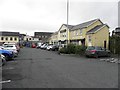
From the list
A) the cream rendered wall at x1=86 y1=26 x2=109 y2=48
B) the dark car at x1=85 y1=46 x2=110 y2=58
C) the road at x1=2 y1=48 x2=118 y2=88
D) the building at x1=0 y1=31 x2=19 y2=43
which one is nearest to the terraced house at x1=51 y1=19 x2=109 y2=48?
the cream rendered wall at x1=86 y1=26 x2=109 y2=48

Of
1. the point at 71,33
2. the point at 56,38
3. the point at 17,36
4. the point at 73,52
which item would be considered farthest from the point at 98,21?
the point at 17,36

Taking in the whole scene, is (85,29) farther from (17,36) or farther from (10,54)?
(17,36)

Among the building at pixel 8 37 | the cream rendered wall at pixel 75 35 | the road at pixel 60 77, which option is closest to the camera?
the road at pixel 60 77

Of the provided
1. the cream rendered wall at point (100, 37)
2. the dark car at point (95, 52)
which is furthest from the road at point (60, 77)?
the cream rendered wall at point (100, 37)

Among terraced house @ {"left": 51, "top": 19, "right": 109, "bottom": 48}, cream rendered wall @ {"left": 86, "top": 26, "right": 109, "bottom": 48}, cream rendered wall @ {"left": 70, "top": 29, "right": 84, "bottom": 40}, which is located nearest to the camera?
cream rendered wall @ {"left": 86, "top": 26, "right": 109, "bottom": 48}

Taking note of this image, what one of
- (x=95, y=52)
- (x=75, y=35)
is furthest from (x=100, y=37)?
(x=95, y=52)

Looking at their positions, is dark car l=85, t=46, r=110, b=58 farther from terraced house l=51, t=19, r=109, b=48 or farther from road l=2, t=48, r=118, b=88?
road l=2, t=48, r=118, b=88

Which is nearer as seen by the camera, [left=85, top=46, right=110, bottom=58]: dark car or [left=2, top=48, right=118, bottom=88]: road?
[left=2, top=48, right=118, bottom=88]: road

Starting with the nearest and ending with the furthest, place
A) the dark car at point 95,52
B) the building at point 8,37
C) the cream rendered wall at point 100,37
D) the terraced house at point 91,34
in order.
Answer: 1. the dark car at point 95,52
2. the cream rendered wall at point 100,37
3. the terraced house at point 91,34
4. the building at point 8,37

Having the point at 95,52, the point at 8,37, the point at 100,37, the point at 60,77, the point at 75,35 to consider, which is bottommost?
the point at 60,77

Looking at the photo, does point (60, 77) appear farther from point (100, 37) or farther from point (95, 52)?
point (100, 37)

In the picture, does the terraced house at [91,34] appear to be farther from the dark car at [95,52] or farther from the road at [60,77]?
the road at [60,77]

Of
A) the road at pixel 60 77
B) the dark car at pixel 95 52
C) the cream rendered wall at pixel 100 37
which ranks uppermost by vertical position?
the cream rendered wall at pixel 100 37

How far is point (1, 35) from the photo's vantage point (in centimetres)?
9912
